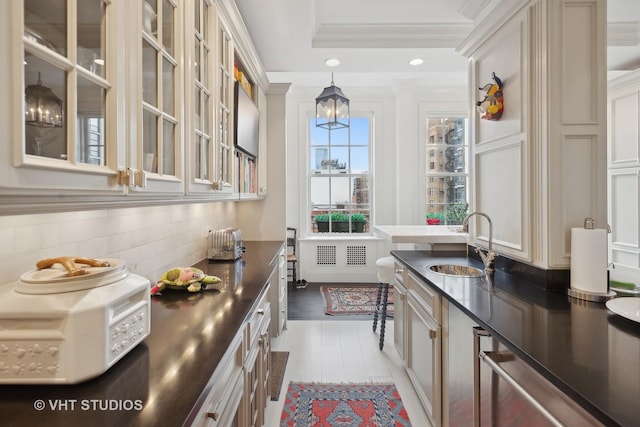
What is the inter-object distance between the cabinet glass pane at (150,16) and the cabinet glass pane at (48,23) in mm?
354

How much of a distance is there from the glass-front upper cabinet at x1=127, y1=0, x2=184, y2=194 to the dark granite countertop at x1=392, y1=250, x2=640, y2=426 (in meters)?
1.29

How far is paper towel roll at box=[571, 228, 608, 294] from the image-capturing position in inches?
59.1

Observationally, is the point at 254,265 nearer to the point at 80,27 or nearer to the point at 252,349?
the point at 252,349

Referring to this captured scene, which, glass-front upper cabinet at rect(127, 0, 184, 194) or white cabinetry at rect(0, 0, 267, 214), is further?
glass-front upper cabinet at rect(127, 0, 184, 194)

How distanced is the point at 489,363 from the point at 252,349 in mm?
975

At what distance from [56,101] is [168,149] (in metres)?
0.55

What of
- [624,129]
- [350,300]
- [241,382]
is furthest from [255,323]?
[624,129]

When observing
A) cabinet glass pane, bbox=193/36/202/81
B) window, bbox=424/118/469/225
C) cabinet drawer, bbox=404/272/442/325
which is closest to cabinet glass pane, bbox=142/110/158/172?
cabinet glass pane, bbox=193/36/202/81

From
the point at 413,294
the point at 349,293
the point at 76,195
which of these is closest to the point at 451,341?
the point at 413,294

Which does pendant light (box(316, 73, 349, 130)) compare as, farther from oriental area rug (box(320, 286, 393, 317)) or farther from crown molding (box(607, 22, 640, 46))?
crown molding (box(607, 22, 640, 46))

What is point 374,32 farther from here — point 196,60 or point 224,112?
point 196,60

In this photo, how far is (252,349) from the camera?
150 centimetres

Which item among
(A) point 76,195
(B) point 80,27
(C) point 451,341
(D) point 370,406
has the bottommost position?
(D) point 370,406

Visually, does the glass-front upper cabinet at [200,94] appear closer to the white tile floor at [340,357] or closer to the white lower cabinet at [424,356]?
the white lower cabinet at [424,356]
